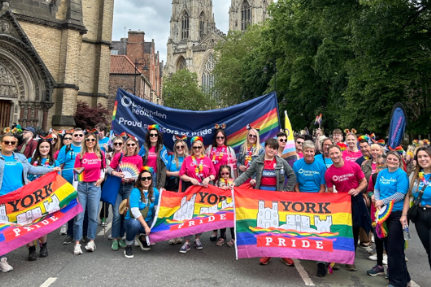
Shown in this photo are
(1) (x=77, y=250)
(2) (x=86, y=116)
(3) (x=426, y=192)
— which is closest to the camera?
(3) (x=426, y=192)

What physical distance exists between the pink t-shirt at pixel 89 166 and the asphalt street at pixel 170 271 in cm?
122

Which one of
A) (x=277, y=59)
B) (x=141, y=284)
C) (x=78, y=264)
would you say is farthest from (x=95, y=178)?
(x=277, y=59)

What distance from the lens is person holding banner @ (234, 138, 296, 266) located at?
5465mm

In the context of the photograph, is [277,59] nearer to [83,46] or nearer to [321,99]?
[321,99]

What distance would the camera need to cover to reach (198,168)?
6070mm

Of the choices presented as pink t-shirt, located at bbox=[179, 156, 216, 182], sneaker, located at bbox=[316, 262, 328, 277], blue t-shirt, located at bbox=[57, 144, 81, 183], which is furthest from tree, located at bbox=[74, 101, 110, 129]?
sneaker, located at bbox=[316, 262, 328, 277]

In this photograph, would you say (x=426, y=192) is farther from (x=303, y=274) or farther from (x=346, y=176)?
(x=303, y=274)

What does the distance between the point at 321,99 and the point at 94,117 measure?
1613 centimetres

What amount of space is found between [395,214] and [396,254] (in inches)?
20.2

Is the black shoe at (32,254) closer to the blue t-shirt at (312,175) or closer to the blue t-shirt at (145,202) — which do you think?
the blue t-shirt at (145,202)

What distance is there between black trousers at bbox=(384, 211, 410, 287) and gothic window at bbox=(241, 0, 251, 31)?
9129cm

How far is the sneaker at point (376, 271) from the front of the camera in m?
5.08

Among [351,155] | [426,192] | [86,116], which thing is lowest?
[426,192]

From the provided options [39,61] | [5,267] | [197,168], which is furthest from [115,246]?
[39,61]
